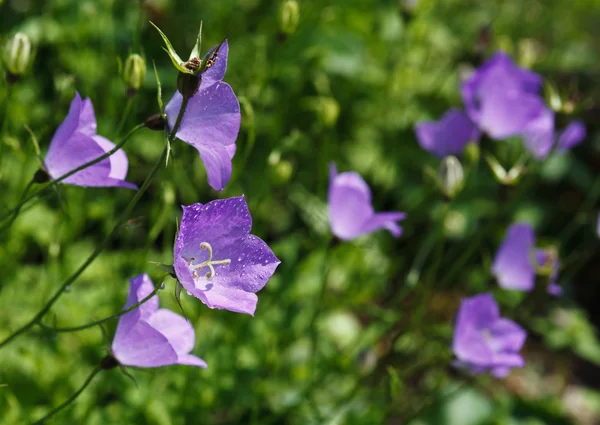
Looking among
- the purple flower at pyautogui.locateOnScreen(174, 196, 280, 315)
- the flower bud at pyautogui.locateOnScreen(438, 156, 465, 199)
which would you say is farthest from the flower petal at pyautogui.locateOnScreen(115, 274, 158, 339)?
the flower bud at pyautogui.locateOnScreen(438, 156, 465, 199)

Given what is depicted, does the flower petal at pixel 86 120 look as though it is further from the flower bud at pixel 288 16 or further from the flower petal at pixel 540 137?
the flower petal at pixel 540 137

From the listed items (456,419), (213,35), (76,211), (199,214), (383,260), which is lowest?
(456,419)

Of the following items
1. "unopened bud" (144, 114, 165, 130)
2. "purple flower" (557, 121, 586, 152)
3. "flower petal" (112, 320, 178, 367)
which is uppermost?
"unopened bud" (144, 114, 165, 130)

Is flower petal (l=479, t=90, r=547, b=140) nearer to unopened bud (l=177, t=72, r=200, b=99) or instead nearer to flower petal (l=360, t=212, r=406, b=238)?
flower petal (l=360, t=212, r=406, b=238)

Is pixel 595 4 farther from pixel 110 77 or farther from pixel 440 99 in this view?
pixel 110 77

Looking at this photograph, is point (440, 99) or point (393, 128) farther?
point (440, 99)

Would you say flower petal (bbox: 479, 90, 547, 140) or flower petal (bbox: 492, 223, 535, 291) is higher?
flower petal (bbox: 479, 90, 547, 140)

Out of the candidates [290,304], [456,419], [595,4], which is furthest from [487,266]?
[595,4]
